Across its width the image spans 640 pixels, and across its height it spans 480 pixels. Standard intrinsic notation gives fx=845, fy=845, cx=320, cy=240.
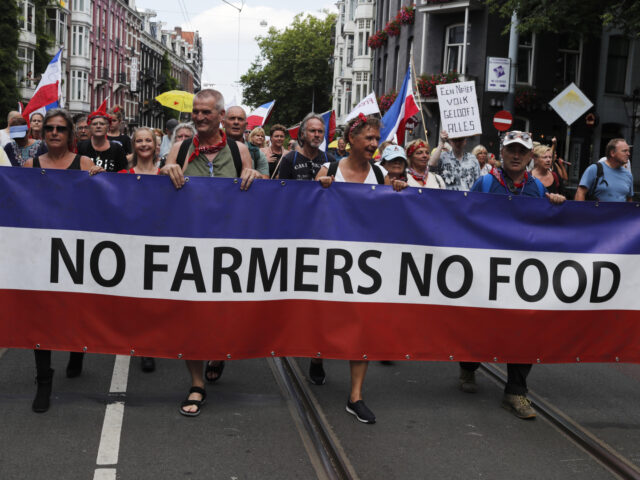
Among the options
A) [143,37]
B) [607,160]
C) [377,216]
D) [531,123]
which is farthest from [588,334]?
[143,37]

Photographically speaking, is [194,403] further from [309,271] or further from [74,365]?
[74,365]

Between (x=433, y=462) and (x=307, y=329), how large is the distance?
1323mm

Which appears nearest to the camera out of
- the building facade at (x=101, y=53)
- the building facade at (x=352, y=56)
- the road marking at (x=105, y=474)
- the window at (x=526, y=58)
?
the road marking at (x=105, y=474)

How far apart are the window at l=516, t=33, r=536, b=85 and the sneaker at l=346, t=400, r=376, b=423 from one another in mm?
27944

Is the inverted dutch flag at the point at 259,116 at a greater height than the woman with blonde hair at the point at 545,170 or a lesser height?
greater

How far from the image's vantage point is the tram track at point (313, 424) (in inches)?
178

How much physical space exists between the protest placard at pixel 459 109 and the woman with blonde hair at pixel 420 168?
2.84m

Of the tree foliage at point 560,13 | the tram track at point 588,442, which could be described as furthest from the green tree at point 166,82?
the tram track at point 588,442

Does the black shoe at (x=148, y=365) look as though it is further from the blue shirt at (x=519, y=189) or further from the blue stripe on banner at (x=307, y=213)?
the blue shirt at (x=519, y=189)

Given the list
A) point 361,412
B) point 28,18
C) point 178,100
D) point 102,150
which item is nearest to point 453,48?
point 178,100

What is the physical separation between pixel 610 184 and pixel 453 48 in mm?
25990

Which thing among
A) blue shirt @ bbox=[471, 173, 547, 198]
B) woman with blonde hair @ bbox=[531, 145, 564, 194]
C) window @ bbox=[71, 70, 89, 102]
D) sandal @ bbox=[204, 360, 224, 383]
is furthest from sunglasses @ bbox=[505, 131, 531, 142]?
window @ bbox=[71, 70, 89, 102]

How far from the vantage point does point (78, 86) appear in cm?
6800

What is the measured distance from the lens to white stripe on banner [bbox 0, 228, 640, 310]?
18.0 feet
